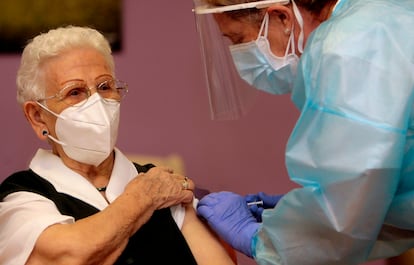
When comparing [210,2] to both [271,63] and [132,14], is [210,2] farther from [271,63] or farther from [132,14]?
[132,14]

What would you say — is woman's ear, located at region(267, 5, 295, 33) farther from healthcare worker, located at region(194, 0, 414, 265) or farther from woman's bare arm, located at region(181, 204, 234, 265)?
woman's bare arm, located at region(181, 204, 234, 265)

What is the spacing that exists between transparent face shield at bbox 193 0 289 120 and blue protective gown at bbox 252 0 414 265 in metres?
0.44

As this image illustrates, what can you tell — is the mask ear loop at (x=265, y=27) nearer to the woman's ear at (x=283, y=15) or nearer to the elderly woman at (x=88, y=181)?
the woman's ear at (x=283, y=15)

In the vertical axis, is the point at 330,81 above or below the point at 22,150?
above

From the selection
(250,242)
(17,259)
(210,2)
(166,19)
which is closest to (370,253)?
(250,242)

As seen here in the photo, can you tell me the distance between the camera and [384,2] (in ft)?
4.43

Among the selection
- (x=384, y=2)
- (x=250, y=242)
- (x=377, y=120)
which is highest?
(x=384, y=2)

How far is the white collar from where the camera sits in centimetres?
170

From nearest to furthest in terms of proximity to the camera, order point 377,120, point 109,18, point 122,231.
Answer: point 377,120
point 122,231
point 109,18

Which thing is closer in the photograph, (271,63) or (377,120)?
(377,120)

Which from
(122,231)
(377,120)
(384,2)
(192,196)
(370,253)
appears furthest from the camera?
(192,196)

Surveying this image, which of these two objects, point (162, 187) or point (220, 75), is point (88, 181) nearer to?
point (162, 187)

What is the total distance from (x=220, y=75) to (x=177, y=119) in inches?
26.2

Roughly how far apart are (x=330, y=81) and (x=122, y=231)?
2.25ft
